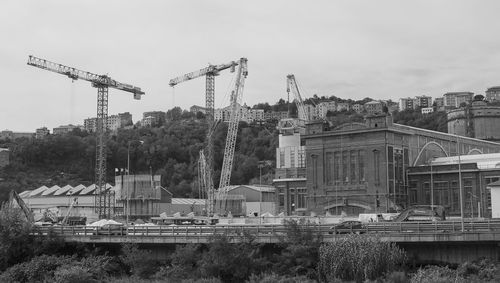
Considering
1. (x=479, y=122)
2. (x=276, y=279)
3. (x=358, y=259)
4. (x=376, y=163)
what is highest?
(x=479, y=122)

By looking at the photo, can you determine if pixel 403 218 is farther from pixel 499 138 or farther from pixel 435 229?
pixel 499 138

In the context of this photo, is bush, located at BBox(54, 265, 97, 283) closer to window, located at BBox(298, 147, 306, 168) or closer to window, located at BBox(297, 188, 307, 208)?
window, located at BBox(297, 188, 307, 208)

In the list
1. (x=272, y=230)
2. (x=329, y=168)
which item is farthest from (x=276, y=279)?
(x=329, y=168)

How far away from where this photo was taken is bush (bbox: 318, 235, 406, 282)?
41.6m

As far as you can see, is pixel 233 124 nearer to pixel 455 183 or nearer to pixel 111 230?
pixel 455 183

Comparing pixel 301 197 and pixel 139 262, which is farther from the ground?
pixel 301 197

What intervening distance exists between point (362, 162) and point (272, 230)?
195 ft

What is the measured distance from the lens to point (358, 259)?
41969 mm

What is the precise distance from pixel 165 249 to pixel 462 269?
23.4 meters

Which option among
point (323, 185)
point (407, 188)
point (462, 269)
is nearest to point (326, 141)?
point (323, 185)

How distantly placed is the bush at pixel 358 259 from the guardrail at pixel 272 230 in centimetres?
205

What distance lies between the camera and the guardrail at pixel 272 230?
4388cm

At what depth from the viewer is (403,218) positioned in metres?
63.9

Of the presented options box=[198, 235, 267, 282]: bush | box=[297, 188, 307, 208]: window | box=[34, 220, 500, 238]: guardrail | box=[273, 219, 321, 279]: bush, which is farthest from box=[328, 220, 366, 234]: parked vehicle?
box=[297, 188, 307, 208]: window
